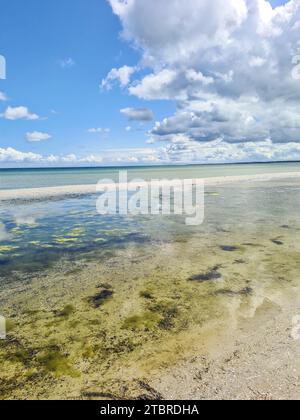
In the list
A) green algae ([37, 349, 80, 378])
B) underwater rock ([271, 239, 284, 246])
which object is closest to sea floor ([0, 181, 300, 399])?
green algae ([37, 349, 80, 378])

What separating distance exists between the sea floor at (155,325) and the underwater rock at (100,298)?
0.08ft

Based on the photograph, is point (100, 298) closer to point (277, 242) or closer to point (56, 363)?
point (56, 363)

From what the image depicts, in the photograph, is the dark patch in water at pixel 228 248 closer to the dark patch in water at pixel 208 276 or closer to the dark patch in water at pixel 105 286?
the dark patch in water at pixel 208 276

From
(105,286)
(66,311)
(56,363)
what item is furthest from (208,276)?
(56,363)

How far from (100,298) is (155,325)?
1929 mm

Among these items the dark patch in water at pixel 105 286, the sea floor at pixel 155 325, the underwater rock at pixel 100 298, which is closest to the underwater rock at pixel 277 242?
the sea floor at pixel 155 325

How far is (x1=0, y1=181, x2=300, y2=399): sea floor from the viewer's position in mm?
4852

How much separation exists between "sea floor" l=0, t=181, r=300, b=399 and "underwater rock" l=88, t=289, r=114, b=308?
0.02 m

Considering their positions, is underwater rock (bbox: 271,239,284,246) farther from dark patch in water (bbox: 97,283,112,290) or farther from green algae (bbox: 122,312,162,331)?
green algae (bbox: 122,312,162,331)

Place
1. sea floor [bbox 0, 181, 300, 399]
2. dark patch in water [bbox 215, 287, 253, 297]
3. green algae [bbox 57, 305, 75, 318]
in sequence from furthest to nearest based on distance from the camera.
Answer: dark patch in water [bbox 215, 287, 253, 297] → green algae [bbox 57, 305, 75, 318] → sea floor [bbox 0, 181, 300, 399]

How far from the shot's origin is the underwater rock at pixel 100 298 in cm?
771

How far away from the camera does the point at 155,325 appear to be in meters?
6.61

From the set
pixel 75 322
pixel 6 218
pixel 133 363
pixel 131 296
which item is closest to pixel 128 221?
pixel 6 218
